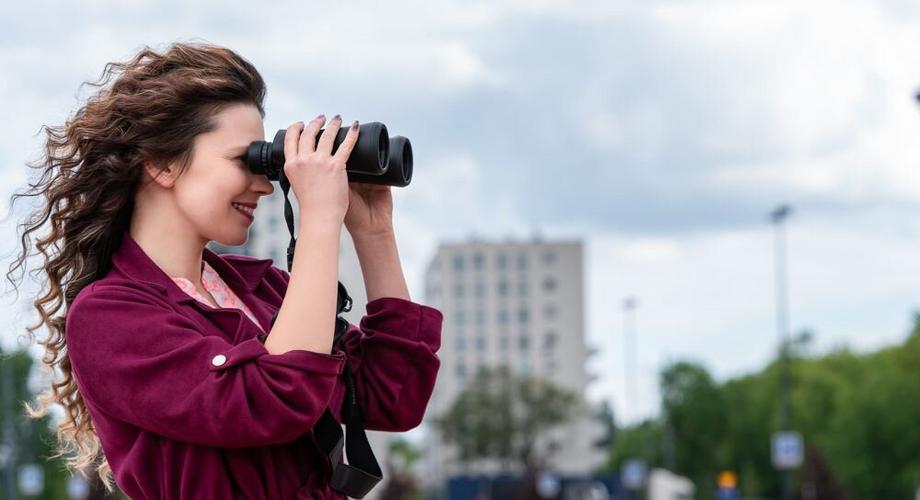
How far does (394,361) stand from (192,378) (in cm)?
52

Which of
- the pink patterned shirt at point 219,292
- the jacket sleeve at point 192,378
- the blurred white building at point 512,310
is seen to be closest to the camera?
the jacket sleeve at point 192,378

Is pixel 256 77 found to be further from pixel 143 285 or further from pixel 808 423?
pixel 808 423

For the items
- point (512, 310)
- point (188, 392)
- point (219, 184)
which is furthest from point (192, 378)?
point (512, 310)

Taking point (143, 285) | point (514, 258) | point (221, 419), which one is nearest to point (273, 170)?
point (143, 285)

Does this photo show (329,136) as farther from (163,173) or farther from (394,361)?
(394,361)

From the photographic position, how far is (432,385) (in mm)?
2469

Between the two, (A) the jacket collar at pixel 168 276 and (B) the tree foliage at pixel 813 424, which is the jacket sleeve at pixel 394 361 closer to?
(A) the jacket collar at pixel 168 276

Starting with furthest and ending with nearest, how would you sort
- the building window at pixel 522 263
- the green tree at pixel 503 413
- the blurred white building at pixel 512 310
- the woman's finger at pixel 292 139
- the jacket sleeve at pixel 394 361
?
the building window at pixel 522 263
the blurred white building at pixel 512 310
the green tree at pixel 503 413
the jacket sleeve at pixel 394 361
the woman's finger at pixel 292 139

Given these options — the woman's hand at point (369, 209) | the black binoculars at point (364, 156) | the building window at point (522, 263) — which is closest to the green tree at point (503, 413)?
the building window at point (522, 263)

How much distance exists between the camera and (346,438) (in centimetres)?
224

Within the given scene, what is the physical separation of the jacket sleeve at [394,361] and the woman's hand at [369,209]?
131 mm

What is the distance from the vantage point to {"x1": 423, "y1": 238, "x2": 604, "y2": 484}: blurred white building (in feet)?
426

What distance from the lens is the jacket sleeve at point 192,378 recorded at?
1.96 metres

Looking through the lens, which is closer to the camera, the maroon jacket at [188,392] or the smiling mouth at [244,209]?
the maroon jacket at [188,392]
